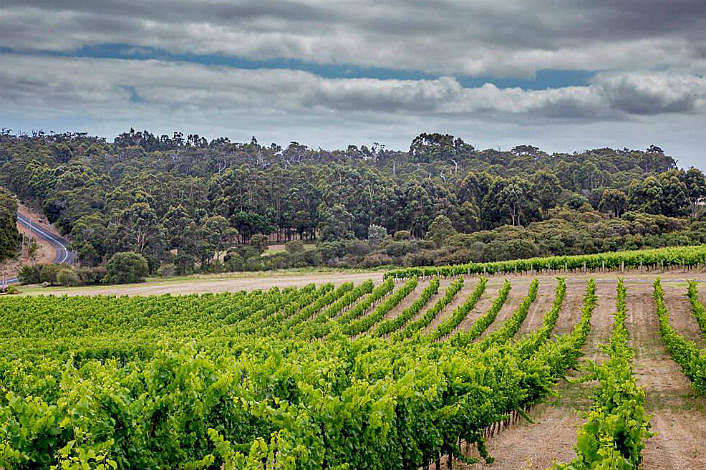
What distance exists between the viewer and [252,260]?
7406 centimetres

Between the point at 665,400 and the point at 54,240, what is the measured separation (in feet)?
274

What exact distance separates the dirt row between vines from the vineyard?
8 cm

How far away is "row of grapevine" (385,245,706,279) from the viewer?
4721 cm

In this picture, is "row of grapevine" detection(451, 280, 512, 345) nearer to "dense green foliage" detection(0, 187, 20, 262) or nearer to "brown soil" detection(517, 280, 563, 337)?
"brown soil" detection(517, 280, 563, 337)

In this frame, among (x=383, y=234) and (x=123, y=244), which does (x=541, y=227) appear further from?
(x=123, y=244)

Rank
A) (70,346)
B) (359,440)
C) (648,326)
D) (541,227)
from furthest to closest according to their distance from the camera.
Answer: (541,227) → (648,326) → (70,346) → (359,440)

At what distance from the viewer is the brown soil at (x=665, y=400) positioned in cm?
1667

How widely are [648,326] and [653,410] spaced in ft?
42.6

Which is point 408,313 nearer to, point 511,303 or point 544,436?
point 511,303

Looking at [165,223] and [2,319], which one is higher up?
[165,223]

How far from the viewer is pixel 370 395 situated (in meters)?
12.1

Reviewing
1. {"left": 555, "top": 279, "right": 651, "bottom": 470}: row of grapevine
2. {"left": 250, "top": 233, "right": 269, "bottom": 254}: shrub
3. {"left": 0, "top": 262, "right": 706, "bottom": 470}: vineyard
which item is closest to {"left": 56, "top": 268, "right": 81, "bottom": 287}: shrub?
{"left": 250, "top": 233, "right": 269, "bottom": 254}: shrub

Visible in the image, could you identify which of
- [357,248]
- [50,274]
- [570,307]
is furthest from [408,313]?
[50,274]

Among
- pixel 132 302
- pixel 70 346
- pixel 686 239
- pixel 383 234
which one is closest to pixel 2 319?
pixel 132 302
